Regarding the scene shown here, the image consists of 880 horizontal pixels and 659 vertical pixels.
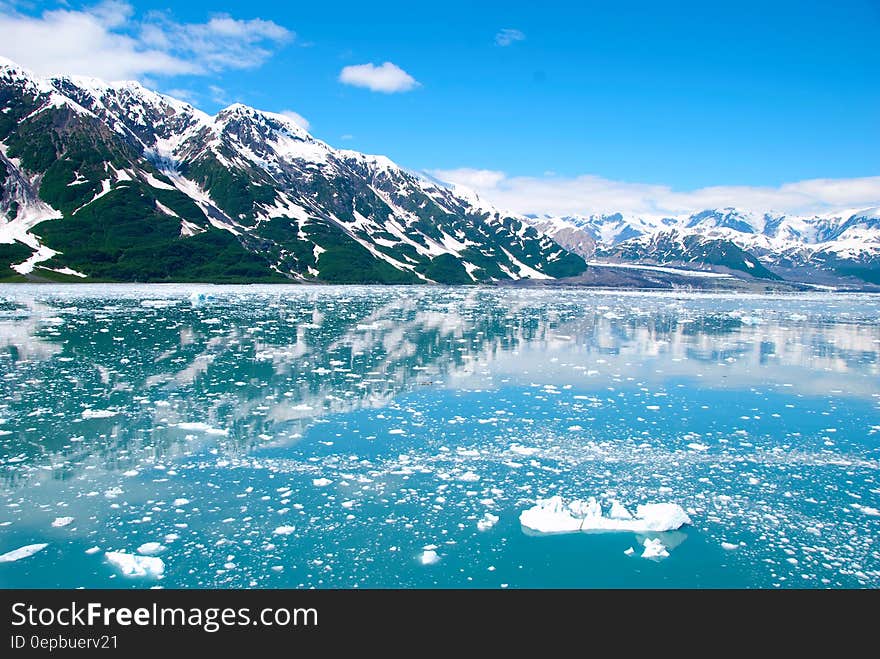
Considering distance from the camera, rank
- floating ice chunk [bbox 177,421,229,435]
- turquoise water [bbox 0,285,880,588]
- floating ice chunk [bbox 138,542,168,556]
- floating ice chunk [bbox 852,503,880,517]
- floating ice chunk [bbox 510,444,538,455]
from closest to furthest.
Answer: turquoise water [bbox 0,285,880,588], floating ice chunk [bbox 138,542,168,556], floating ice chunk [bbox 852,503,880,517], floating ice chunk [bbox 510,444,538,455], floating ice chunk [bbox 177,421,229,435]

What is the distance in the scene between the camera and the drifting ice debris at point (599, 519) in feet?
39.2

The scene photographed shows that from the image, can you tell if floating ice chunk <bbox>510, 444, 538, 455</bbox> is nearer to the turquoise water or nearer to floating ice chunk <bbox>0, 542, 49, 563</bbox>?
the turquoise water

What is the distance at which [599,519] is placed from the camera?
1212 cm

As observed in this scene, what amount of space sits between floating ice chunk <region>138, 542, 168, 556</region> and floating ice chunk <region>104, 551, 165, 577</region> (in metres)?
0.24

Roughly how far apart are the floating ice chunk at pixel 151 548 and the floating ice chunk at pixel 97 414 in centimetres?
1009

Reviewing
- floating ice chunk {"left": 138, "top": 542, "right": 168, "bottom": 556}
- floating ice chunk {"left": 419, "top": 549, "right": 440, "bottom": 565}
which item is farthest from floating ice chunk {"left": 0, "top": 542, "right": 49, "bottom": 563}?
floating ice chunk {"left": 419, "top": 549, "right": 440, "bottom": 565}

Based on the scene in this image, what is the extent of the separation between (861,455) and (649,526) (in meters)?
9.61

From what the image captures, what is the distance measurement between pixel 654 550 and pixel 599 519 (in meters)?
1.37

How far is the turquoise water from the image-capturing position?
1038 cm

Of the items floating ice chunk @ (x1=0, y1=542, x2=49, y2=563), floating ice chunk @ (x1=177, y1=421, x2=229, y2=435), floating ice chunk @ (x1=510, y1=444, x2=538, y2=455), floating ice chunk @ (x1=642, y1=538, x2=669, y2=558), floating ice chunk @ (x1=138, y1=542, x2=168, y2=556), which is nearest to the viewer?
floating ice chunk @ (x1=0, y1=542, x2=49, y2=563)

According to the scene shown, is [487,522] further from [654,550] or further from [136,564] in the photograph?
[136,564]

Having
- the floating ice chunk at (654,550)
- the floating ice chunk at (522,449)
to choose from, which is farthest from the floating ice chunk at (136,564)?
the floating ice chunk at (522,449)
